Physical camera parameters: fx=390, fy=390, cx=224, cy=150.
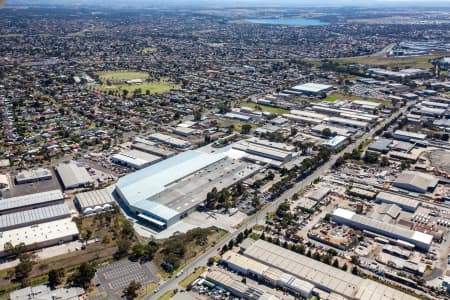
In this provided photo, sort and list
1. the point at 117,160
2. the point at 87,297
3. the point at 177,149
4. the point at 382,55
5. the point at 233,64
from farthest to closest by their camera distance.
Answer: the point at 382,55, the point at 233,64, the point at 177,149, the point at 117,160, the point at 87,297

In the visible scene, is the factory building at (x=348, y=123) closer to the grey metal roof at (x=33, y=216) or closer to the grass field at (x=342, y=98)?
the grass field at (x=342, y=98)

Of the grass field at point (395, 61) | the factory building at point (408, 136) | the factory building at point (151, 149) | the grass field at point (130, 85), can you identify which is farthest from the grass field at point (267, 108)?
the grass field at point (395, 61)

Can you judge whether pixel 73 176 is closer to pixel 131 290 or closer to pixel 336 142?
pixel 131 290

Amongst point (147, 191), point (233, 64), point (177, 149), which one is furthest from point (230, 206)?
point (233, 64)

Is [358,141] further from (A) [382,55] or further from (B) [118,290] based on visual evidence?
(A) [382,55]

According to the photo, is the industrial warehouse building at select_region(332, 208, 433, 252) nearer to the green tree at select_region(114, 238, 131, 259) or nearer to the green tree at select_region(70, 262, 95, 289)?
the green tree at select_region(114, 238, 131, 259)
